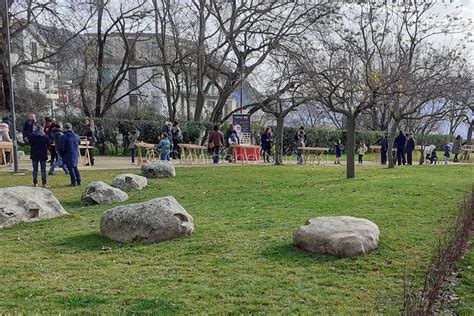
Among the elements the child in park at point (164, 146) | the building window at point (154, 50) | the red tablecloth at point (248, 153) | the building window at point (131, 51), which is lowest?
the red tablecloth at point (248, 153)

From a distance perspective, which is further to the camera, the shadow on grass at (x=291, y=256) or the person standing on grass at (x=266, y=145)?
the person standing on grass at (x=266, y=145)

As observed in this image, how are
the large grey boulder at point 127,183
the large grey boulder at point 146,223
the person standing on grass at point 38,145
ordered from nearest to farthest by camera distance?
the large grey boulder at point 146,223 → the person standing on grass at point 38,145 → the large grey boulder at point 127,183

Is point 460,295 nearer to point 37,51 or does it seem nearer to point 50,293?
point 50,293

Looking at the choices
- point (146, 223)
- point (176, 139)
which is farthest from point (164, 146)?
point (146, 223)

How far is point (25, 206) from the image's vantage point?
8.19 m

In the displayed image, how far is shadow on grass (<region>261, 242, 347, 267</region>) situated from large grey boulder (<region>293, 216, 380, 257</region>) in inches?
4.0

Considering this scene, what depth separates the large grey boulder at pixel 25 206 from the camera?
789 centimetres

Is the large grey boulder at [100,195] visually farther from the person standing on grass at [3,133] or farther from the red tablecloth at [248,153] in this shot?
the red tablecloth at [248,153]

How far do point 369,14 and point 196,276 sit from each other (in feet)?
48.1

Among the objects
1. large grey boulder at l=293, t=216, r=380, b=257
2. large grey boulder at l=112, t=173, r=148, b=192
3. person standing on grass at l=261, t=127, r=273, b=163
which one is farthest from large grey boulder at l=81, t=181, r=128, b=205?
person standing on grass at l=261, t=127, r=273, b=163

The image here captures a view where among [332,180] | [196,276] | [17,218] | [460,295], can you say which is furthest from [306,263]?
[332,180]

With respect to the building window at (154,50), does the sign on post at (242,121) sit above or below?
below

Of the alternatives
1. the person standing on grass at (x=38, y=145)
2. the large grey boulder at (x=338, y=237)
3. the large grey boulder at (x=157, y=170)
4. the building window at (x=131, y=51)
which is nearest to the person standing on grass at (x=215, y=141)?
the large grey boulder at (x=157, y=170)

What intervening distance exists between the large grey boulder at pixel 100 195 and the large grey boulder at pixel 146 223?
3.29 meters
